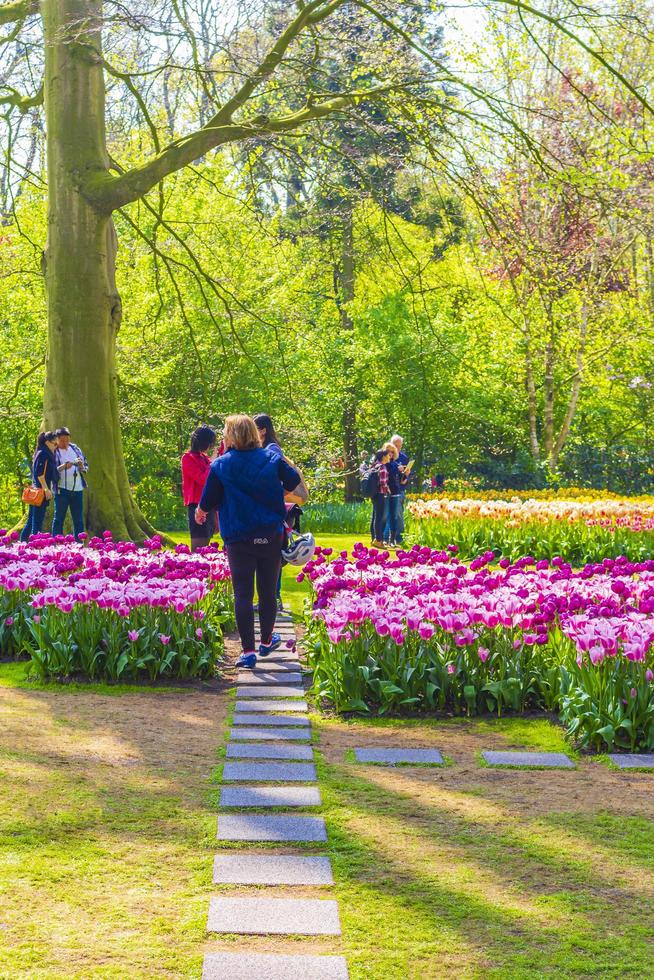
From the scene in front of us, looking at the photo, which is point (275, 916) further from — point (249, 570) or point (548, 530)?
point (548, 530)

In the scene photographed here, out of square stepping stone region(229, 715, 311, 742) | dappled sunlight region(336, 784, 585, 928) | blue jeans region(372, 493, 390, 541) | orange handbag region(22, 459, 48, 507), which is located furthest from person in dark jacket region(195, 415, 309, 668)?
blue jeans region(372, 493, 390, 541)

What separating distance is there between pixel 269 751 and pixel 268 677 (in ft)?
6.89

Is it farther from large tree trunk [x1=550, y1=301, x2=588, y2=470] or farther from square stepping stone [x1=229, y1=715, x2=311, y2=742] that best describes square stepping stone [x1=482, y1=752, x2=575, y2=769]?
large tree trunk [x1=550, y1=301, x2=588, y2=470]

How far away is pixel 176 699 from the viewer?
714 centimetres

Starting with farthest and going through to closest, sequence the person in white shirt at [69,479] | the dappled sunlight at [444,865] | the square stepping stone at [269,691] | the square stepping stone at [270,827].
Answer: the person in white shirt at [69,479] → the square stepping stone at [269,691] → the square stepping stone at [270,827] → the dappled sunlight at [444,865]

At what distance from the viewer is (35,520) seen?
46.0 ft

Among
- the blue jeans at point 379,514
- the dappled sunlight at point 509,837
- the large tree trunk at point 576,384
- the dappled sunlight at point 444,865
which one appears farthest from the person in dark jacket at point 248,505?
the large tree trunk at point 576,384

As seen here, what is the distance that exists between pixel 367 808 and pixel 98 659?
11.0 feet

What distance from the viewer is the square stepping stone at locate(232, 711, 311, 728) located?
20.7ft

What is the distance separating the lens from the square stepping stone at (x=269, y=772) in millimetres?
5133

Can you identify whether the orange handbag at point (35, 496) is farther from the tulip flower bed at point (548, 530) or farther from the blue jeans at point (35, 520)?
the tulip flower bed at point (548, 530)

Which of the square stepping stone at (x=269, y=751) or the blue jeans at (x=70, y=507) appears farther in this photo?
the blue jeans at (x=70, y=507)

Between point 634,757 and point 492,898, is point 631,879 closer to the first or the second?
point 492,898

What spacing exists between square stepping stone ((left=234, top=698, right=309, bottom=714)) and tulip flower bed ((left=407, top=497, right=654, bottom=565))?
357 inches
